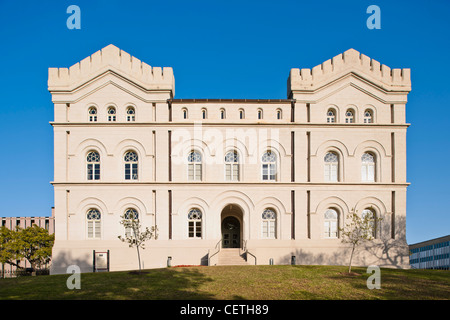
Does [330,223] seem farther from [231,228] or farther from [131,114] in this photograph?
[131,114]

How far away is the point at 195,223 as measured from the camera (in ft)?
103

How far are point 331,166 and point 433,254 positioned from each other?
2325 inches

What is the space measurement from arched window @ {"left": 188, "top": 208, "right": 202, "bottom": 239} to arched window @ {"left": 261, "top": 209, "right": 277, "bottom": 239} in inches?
212

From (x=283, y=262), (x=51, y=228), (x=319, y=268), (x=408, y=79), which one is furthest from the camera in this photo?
(x=51, y=228)

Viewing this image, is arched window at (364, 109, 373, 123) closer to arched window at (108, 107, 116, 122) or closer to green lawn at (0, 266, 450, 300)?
green lawn at (0, 266, 450, 300)

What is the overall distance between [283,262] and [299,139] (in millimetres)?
10533

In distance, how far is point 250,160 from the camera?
3169cm

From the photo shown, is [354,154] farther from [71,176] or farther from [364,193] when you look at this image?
[71,176]

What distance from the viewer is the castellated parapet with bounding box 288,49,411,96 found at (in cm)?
3231

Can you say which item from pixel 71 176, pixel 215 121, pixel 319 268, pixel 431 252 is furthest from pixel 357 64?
pixel 431 252

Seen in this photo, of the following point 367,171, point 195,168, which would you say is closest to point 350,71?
point 367,171

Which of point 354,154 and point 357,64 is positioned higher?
point 357,64

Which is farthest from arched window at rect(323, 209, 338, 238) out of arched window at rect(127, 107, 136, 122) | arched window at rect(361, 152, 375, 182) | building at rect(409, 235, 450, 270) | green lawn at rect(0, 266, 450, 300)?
building at rect(409, 235, 450, 270)

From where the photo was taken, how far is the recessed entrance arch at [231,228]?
34219 millimetres
